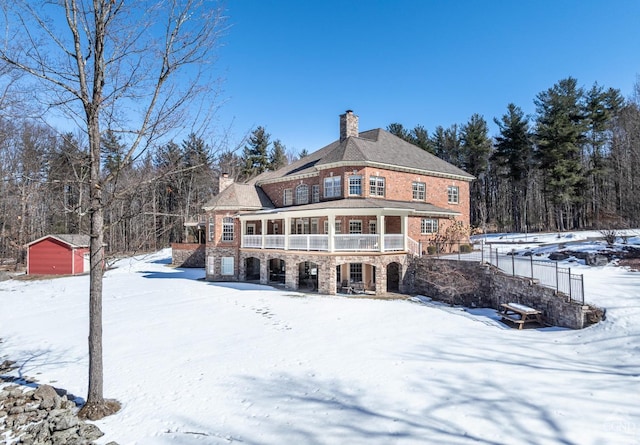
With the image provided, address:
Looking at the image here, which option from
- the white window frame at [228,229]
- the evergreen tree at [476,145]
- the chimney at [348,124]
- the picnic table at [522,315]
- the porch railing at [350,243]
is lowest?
the picnic table at [522,315]

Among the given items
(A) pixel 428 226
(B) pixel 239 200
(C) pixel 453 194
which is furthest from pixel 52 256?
(C) pixel 453 194

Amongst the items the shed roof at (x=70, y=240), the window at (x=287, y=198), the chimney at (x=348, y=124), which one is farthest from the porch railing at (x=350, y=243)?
the shed roof at (x=70, y=240)

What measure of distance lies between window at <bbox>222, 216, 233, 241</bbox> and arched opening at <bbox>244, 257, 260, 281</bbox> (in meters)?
2.21

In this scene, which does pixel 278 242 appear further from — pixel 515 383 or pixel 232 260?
pixel 515 383

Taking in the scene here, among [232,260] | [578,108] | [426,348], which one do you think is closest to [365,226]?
[232,260]

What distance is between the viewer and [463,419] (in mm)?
5793

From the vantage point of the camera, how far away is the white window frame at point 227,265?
24.5 m

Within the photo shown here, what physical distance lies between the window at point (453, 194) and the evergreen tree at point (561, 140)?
49.4 ft

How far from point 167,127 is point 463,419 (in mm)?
7806

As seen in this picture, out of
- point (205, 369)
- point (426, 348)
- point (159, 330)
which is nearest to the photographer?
point (205, 369)

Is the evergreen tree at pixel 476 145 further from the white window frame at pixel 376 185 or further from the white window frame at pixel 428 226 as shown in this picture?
the white window frame at pixel 376 185

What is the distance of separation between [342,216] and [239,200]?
834cm

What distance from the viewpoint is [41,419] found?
6422mm

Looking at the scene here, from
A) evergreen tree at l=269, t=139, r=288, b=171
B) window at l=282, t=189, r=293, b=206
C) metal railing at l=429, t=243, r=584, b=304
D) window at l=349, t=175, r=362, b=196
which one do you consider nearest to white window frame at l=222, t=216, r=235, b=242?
window at l=282, t=189, r=293, b=206
